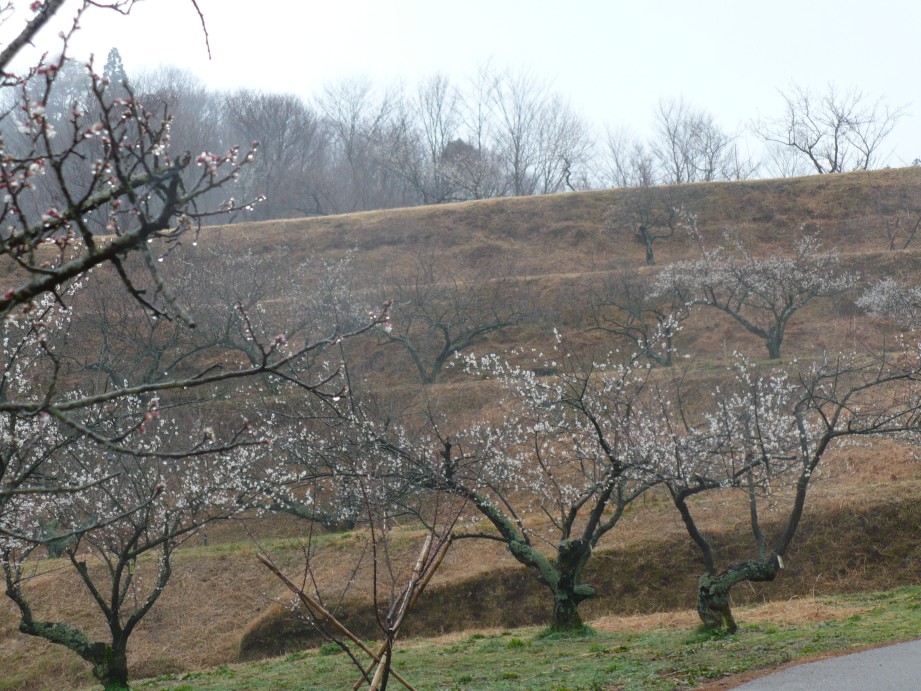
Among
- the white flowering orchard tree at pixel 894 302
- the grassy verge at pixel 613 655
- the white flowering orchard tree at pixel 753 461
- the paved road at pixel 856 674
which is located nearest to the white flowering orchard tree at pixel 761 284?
the white flowering orchard tree at pixel 894 302

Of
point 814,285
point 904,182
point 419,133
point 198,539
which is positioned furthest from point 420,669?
point 419,133

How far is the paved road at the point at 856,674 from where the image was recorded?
23.6 feet

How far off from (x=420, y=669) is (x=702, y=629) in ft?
12.5

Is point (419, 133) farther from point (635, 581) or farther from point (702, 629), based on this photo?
point (702, 629)

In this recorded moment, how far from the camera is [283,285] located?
118ft

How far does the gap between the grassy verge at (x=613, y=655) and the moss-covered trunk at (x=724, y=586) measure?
0.25 m

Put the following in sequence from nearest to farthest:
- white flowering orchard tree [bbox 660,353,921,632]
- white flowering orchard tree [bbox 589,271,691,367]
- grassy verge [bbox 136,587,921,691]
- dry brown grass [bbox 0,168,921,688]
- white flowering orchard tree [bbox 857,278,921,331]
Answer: grassy verge [bbox 136,587,921,691] < white flowering orchard tree [bbox 660,353,921,632] < dry brown grass [bbox 0,168,921,688] < white flowering orchard tree [bbox 857,278,921,331] < white flowering orchard tree [bbox 589,271,691,367]

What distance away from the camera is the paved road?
283 inches

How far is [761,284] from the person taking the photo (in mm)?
32562

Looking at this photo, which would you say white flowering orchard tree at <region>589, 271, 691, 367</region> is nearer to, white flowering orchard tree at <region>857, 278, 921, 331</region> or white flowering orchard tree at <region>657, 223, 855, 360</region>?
white flowering orchard tree at <region>657, 223, 855, 360</region>

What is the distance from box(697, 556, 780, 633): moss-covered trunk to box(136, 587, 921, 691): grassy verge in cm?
25

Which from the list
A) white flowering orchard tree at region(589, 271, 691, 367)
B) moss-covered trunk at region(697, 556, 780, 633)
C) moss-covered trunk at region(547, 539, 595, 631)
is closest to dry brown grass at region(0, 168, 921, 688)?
white flowering orchard tree at region(589, 271, 691, 367)

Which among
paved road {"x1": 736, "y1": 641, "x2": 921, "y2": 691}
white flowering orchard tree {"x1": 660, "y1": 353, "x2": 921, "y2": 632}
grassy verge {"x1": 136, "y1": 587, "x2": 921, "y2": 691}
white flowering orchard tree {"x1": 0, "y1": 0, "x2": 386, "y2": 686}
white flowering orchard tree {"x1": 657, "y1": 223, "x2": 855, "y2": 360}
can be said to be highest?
white flowering orchard tree {"x1": 657, "y1": 223, "x2": 855, "y2": 360}

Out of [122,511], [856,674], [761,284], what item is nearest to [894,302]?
[761,284]
